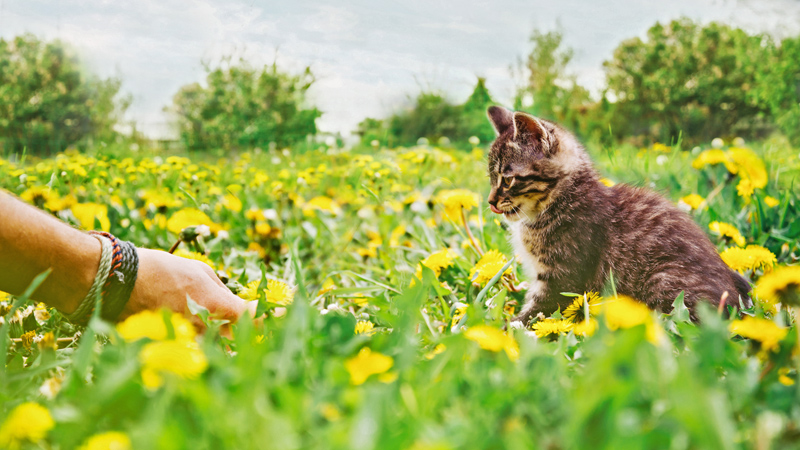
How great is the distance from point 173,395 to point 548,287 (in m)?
1.24

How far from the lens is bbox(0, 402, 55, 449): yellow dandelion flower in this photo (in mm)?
536

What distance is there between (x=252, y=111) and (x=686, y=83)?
59.6 feet

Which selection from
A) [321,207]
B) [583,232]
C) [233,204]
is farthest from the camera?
[321,207]

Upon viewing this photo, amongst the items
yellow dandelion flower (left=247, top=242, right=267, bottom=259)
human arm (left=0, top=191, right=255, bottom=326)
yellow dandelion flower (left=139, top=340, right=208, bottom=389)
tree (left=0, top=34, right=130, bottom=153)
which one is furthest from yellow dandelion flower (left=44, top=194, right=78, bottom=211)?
tree (left=0, top=34, right=130, bottom=153)

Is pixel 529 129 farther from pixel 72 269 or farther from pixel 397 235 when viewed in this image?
pixel 72 269

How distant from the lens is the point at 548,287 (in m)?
1.56

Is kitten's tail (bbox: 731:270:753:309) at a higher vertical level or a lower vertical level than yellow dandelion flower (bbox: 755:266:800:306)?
lower

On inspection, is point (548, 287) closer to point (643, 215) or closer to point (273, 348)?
point (643, 215)

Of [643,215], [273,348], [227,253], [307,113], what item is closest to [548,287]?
[643,215]

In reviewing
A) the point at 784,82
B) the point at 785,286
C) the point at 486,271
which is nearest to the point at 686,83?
the point at 784,82

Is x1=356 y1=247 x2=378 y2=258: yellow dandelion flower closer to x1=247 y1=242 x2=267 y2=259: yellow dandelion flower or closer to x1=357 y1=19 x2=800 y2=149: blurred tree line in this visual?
x1=247 y1=242 x2=267 y2=259: yellow dandelion flower

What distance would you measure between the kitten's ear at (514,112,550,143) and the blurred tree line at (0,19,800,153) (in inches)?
23.8

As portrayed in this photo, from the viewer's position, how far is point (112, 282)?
3.86 ft

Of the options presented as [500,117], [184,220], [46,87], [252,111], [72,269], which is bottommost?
[46,87]
